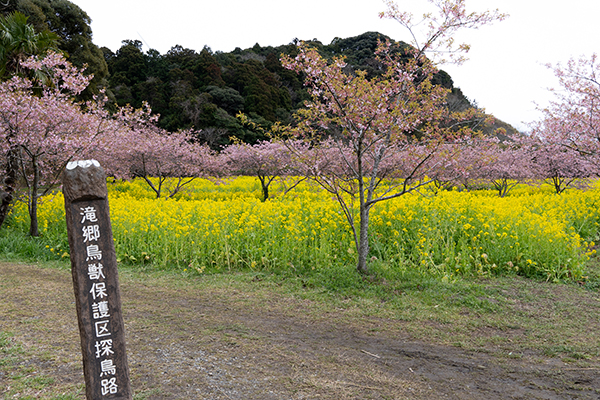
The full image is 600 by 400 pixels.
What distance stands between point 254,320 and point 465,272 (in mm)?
3745

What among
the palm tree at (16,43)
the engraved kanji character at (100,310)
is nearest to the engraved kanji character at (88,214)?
the engraved kanji character at (100,310)

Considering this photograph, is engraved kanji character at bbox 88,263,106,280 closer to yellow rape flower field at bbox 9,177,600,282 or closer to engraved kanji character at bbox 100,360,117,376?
engraved kanji character at bbox 100,360,117,376

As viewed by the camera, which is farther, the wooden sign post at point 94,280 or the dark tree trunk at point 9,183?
the dark tree trunk at point 9,183

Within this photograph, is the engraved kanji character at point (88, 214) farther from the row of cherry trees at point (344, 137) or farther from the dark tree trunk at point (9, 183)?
the dark tree trunk at point (9, 183)

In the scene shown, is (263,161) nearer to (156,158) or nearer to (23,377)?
(156,158)

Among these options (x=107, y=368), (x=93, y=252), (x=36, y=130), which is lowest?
(x=107, y=368)

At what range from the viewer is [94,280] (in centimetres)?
236

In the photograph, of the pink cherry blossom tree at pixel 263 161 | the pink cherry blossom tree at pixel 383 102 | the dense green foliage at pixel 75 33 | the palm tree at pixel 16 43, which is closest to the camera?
the pink cherry blossom tree at pixel 383 102

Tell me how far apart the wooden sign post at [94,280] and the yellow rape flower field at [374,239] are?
4325 mm

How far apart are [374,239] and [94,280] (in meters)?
5.43

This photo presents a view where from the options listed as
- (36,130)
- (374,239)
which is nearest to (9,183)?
(36,130)

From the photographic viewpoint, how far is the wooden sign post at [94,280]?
2.33 m

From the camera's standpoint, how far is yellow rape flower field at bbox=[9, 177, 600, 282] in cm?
642

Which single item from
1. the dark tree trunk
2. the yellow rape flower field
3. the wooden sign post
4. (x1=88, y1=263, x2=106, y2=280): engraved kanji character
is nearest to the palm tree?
the dark tree trunk
